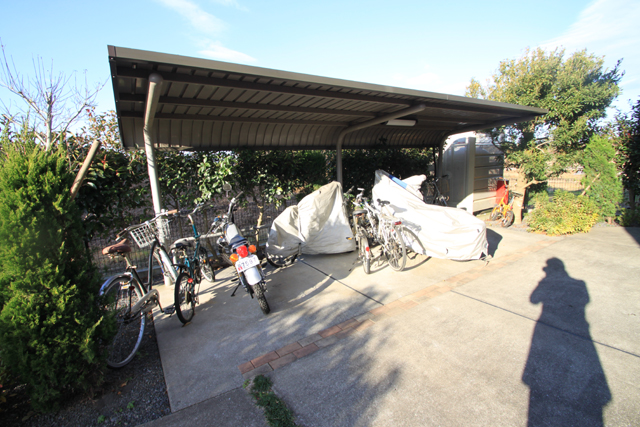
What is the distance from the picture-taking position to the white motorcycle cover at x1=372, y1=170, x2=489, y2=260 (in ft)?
14.8

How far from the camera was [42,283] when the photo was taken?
6.41 feet

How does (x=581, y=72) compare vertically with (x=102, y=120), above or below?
above

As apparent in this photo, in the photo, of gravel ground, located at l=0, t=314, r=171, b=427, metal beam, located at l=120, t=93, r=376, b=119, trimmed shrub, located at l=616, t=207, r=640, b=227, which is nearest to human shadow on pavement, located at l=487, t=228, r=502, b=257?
trimmed shrub, located at l=616, t=207, r=640, b=227

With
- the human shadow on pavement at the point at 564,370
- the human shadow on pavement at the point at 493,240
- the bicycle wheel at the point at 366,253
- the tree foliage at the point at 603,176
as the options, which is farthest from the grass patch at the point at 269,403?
the tree foliage at the point at 603,176

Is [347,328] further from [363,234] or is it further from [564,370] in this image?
[363,234]

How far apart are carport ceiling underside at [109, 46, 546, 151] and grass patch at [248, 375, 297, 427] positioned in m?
2.84

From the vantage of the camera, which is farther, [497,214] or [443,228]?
[497,214]

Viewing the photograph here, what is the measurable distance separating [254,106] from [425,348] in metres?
3.88

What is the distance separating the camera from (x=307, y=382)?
2254 mm

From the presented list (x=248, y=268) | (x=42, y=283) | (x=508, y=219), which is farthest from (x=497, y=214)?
(x=42, y=283)

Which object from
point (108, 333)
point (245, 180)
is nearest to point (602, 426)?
point (108, 333)

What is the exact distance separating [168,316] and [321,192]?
2954mm

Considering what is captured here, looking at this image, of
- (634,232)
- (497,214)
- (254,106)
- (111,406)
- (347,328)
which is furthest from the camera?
(497,214)

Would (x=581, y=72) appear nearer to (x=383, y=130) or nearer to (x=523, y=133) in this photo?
(x=523, y=133)
